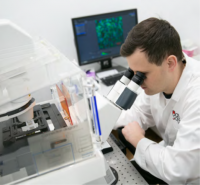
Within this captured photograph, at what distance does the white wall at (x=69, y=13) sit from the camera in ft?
5.78

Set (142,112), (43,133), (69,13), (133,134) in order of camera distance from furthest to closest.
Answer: (69,13)
(142,112)
(133,134)
(43,133)

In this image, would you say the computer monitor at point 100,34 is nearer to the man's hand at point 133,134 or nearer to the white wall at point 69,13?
the white wall at point 69,13

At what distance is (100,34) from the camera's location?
1968 millimetres

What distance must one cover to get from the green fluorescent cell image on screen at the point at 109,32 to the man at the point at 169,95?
0.99m

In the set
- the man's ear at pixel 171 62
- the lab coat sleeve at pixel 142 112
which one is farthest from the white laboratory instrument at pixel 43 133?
the lab coat sleeve at pixel 142 112

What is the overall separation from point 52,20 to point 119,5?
0.71 meters

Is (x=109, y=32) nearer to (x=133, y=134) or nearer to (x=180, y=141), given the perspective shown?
(x=133, y=134)

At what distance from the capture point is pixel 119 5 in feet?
6.87

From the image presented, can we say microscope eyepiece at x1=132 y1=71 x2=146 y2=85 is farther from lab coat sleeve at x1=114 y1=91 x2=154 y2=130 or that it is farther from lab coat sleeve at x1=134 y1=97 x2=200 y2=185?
lab coat sleeve at x1=114 y1=91 x2=154 y2=130

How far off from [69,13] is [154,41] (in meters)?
1.24

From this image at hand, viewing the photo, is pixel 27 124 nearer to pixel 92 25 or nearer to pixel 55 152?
pixel 55 152

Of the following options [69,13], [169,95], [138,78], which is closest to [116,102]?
[138,78]

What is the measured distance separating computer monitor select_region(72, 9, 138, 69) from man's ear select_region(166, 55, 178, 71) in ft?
3.67

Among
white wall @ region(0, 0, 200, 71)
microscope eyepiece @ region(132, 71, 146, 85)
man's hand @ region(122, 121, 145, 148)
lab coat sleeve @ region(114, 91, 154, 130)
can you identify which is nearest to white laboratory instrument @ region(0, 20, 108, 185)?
microscope eyepiece @ region(132, 71, 146, 85)
